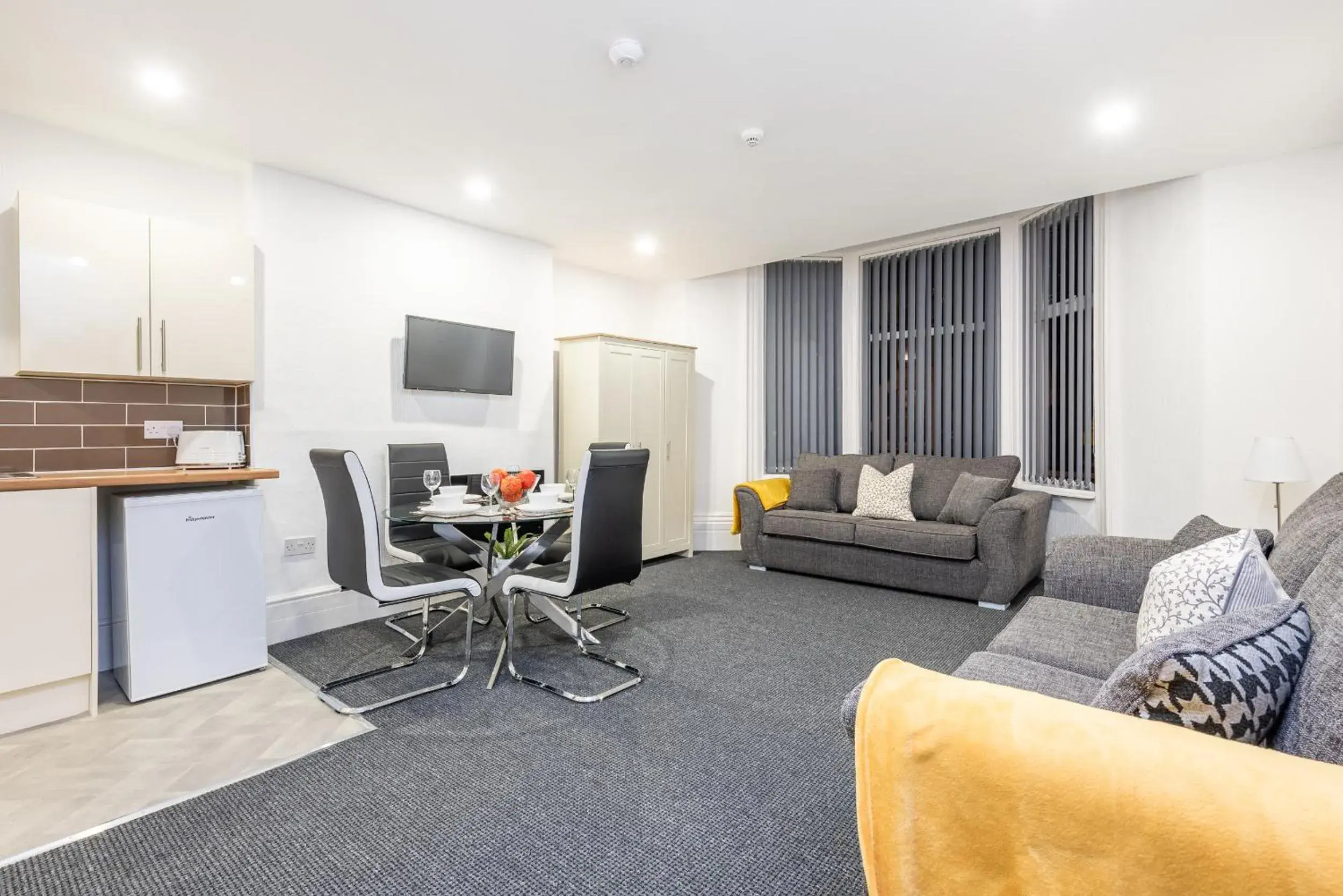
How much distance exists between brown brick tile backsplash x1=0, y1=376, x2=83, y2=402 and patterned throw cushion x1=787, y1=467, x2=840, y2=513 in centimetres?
439

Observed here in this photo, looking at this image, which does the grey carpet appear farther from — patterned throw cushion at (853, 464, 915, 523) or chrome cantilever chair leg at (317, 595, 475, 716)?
patterned throw cushion at (853, 464, 915, 523)

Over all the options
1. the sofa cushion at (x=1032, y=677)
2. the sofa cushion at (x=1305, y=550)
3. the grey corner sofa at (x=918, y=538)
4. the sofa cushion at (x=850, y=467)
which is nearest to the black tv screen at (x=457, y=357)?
the grey corner sofa at (x=918, y=538)

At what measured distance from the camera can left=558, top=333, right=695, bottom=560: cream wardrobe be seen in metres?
4.94

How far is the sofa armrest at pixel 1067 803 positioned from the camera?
732 millimetres

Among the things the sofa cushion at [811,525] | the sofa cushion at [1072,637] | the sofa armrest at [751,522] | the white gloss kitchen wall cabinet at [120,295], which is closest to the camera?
the sofa cushion at [1072,637]

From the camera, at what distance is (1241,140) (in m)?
3.16

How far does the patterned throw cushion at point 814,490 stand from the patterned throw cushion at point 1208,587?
3.33 meters

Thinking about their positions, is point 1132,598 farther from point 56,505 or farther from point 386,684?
point 56,505

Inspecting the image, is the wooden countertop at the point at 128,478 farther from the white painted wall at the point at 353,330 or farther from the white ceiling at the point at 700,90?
the white ceiling at the point at 700,90

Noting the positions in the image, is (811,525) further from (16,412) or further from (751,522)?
(16,412)

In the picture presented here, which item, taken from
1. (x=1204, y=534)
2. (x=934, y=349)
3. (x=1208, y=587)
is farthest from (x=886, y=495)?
(x=1208, y=587)

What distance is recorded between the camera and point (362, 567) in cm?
255

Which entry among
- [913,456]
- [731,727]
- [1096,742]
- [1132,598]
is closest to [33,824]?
[731,727]

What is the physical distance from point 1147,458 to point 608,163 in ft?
11.9
